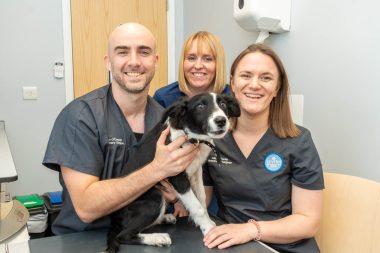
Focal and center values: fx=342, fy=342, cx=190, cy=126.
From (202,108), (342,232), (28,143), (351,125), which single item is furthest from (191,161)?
(28,143)

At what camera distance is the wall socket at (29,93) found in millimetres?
2857

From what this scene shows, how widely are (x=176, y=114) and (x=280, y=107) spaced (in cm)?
44

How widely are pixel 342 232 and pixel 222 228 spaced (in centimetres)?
49

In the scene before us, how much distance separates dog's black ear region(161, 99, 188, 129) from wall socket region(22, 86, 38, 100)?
2061 millimetres

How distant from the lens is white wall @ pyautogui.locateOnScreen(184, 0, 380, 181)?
4.98 ft

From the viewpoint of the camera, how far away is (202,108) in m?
1.23

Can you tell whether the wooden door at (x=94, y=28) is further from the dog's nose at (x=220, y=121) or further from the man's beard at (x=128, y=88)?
the dog's nose at (x=220, y=121)

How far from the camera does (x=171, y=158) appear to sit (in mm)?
1146

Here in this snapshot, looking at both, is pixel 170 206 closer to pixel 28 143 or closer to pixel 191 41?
pixel 191 41

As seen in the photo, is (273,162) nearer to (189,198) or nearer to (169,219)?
(189,198)

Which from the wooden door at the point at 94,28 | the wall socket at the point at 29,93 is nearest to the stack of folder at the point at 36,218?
the wall socket at the point at 29,93

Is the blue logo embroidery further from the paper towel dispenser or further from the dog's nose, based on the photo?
the paper towel dispenser

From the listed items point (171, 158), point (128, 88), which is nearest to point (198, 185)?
point (171, 158)

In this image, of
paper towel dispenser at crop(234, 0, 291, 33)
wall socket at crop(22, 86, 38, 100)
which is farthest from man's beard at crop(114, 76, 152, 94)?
wall socket at crop(22, 86, 38, 100)
